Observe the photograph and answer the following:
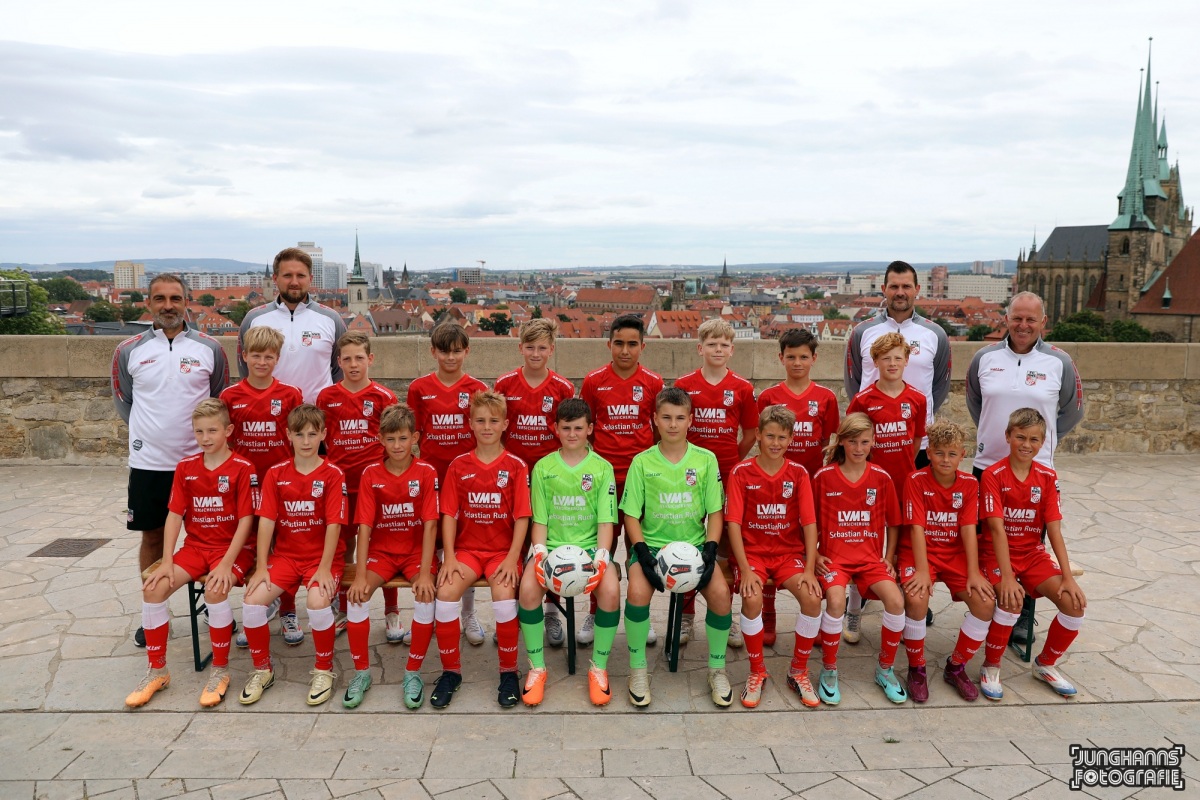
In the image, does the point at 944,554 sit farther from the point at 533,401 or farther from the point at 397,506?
the point at 397,506

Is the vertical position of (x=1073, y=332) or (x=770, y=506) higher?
(x=770, y=506)

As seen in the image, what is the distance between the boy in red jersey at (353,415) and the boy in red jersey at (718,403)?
1447 millimetres

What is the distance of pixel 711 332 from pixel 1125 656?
2424 millimetres

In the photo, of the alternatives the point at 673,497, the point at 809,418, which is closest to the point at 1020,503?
the point at 809,418

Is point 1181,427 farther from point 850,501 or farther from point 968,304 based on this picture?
point 968,304

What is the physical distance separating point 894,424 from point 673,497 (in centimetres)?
114

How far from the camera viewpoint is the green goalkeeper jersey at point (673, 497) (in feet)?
11.9

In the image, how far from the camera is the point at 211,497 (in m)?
3.68

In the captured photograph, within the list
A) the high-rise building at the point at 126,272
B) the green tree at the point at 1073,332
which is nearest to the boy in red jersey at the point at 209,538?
the green tree at the point at 1073,332

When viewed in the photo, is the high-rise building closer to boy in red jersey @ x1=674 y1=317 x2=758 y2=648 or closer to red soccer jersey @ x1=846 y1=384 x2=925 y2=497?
boy in red jersey @ x1=674 y1=317 x2=758 y2=648

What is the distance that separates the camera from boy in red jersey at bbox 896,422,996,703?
139 inches

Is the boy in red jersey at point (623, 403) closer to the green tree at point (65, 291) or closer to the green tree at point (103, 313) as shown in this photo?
the green tree at point (103, 313)

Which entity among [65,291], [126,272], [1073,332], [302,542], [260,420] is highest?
[126,272]

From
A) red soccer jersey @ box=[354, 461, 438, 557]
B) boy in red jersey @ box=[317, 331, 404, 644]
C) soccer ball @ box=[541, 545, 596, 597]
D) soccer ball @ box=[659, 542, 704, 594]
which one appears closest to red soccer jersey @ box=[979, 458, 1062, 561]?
soccer ball @ box=[659, 542, 704, 594]
